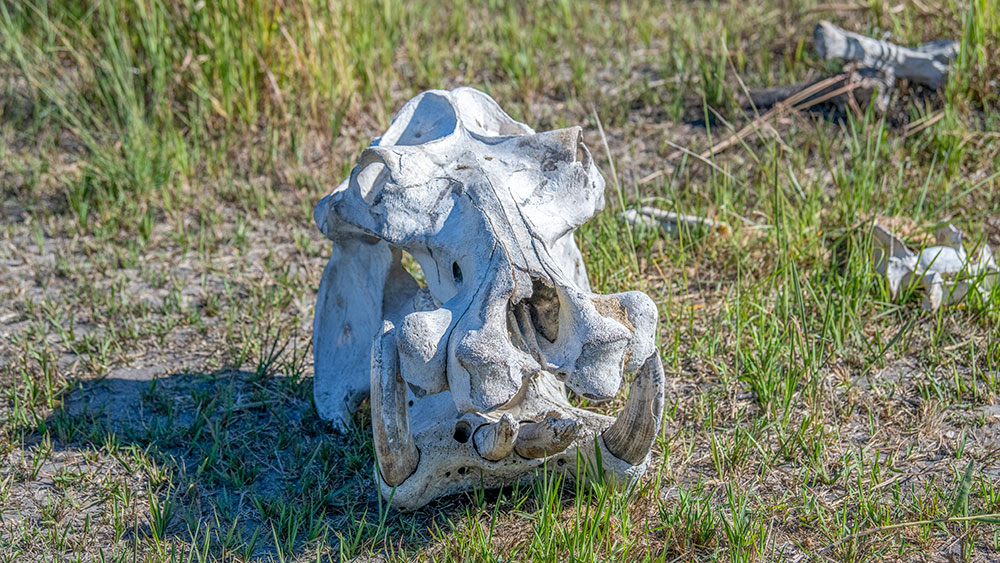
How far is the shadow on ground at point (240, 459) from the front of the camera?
2600mm

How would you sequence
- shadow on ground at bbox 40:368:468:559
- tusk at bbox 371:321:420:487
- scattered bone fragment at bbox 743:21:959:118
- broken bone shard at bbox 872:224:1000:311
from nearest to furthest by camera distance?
tusk at bbox 371:321:420:487 < shadow on ground at bbox 40:368:468:559 < broken bone shard at bbox 872:224:1000:311 < scattered bone fragment at bbox 743:21:959:118

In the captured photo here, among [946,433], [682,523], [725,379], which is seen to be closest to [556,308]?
[682,523]

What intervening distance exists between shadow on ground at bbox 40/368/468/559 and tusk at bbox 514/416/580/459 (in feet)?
1.11

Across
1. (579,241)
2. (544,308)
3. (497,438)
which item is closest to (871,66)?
(579,241)

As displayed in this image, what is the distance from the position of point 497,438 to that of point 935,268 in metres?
1.99

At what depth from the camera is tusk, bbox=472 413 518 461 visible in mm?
2275

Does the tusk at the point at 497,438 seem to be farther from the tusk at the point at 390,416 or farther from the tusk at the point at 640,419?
the tusk at the point at 640,419

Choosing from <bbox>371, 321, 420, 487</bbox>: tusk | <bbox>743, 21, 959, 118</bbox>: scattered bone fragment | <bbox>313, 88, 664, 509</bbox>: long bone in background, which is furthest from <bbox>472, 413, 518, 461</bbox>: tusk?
<bbox>743, 21, 959, 118</bbox>: scattered bone fragment

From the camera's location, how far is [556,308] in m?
2.22

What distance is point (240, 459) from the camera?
2928 mm

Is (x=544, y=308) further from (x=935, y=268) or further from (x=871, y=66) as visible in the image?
(x=871, y=66)

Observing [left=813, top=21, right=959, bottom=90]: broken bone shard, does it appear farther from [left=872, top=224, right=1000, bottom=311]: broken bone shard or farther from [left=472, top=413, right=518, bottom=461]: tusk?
[left=472, top=413, right=518, bottom=461]: tusk

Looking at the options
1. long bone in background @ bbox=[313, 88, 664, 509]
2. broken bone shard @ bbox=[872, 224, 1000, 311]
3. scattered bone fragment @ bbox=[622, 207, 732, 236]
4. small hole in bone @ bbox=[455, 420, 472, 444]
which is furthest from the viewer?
scattered bone fragment @ bbox=[622, 207, 732, 236]

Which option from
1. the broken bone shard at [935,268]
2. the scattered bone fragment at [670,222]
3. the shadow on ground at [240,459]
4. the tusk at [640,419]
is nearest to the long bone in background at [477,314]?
the tusk at [640,419]
